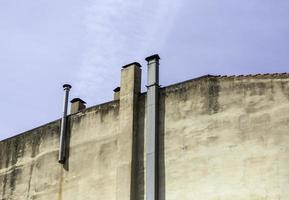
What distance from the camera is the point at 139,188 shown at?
63.2 ft

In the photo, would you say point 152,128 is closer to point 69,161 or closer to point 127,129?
point 127,129

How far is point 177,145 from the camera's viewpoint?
19.0 m

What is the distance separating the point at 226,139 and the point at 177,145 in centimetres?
150

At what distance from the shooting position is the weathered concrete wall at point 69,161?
20.5 m

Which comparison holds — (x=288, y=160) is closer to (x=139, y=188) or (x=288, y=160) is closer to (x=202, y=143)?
(x=202, y=143)

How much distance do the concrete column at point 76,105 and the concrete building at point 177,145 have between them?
0.97 meters

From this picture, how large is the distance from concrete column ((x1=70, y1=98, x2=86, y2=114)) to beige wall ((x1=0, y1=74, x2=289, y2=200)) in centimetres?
114

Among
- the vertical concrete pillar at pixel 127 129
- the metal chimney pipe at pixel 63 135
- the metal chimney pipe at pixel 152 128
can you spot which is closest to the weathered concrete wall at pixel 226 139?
the metal chimney pipe at pixel 152 128

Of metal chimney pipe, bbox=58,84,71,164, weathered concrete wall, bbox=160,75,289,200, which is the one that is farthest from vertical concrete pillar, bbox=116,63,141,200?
metal chimney pipe, bbox=58,84,71,164

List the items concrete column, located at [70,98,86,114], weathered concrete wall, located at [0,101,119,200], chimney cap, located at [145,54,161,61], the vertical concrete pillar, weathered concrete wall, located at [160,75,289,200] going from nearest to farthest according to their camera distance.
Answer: weathered concrete wall, located at [160,75,289,200] → the vertical concrete pillar → chimney cap, located at [145,54,161,61] → weathered concrete wall, located at [0,101,119,200] → concrete column, located at [70,98,86,114]

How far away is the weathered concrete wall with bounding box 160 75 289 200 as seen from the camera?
56.6 ft

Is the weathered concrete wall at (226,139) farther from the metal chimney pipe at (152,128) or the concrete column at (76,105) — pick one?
the concrete column at (76,105)

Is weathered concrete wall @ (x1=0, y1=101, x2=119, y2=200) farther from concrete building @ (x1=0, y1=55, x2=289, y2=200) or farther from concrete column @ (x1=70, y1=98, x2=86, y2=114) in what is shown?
concrete column @ (x1=70, y1=98, x2=86, y2=114)

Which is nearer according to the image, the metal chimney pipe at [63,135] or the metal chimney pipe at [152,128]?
the metal chimney pipe at [152,128]
